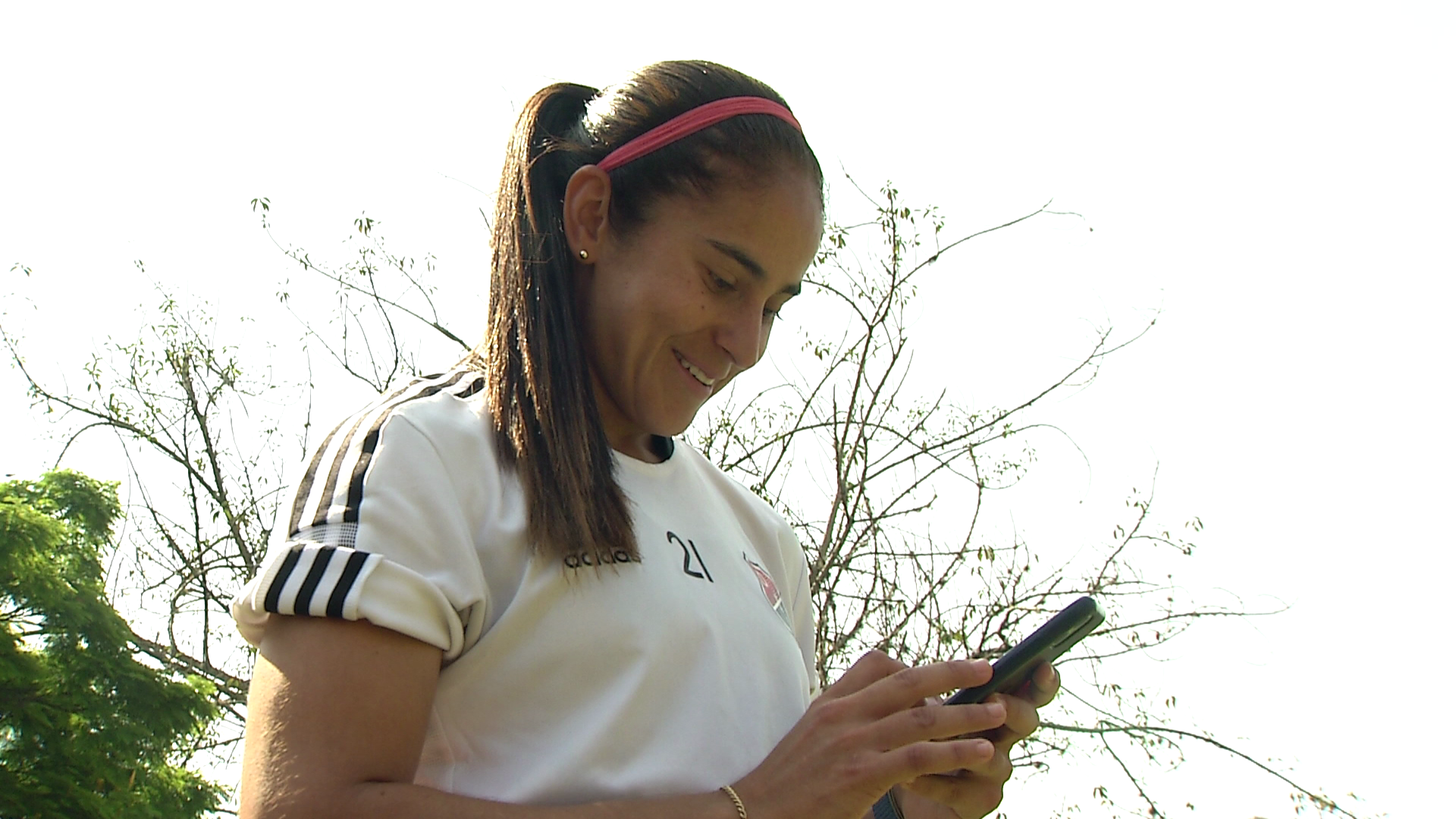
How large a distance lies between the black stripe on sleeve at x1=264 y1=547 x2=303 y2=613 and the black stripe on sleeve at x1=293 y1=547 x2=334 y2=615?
2cm

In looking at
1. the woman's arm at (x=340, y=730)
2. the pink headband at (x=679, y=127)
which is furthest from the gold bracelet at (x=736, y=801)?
the pink headband at (x=679, y=127)

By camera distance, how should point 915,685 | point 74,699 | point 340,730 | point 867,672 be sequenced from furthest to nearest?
point 74,699
point 867,672
point 915,685
point 340,730

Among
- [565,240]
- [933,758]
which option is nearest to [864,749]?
[933,758]

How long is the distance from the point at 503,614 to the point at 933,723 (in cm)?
47

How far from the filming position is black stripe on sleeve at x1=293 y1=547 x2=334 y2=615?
3.77 feet

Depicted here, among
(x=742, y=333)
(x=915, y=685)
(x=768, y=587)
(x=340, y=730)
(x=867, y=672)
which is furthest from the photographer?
(x=768, y=587)

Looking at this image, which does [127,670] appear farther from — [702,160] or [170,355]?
[702,160]

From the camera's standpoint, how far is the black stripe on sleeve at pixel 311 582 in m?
1.15

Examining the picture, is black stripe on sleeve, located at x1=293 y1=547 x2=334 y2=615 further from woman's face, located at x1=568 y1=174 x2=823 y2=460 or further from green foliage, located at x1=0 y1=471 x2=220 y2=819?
green foliage, located at x1=0 y1=471 x2=220 y2=819

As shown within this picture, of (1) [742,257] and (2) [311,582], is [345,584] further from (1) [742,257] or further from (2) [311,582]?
(1) [742,257]

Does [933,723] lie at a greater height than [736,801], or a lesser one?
greater

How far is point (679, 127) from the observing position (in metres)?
1.66

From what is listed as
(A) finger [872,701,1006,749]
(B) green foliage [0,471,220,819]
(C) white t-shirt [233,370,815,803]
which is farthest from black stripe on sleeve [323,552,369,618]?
(B) green foliage [0,471,220,819]

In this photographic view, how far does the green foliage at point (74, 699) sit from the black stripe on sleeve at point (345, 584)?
3.06 meters
